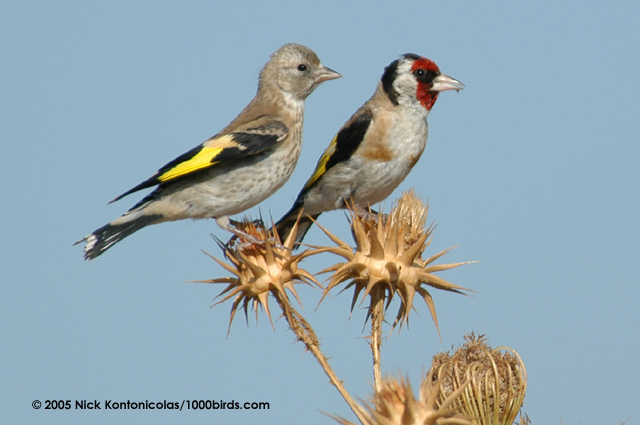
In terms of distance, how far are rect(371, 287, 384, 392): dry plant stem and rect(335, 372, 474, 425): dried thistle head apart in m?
1.05

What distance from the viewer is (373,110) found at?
8.87 metres

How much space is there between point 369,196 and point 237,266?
114 inches

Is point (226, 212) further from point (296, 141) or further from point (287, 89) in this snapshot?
point (287, 89)

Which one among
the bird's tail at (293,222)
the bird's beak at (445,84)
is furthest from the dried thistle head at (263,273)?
the bird's beak at (445,84)

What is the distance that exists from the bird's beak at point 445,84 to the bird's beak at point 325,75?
105cm

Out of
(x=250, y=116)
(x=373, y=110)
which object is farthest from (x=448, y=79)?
(x=250, y=116)

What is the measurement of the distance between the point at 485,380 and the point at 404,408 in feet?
6.12

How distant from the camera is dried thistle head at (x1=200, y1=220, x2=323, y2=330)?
5.79 metres

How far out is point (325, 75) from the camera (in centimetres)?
856

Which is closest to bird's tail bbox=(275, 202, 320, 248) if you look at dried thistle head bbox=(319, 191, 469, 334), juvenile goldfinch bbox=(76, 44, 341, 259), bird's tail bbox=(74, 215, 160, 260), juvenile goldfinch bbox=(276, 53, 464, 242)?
juvenile goldfinch bbox=(276, 53, 464, 242)

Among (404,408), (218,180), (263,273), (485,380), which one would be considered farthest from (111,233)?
(404,408)

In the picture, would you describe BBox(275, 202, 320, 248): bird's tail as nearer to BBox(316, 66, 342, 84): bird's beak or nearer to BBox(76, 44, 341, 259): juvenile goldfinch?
BBox(76, 44, 341, 259): juvenile goldfinch

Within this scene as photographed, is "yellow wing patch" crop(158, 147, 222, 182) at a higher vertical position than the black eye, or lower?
lower

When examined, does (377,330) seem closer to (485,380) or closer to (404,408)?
(485,380)
